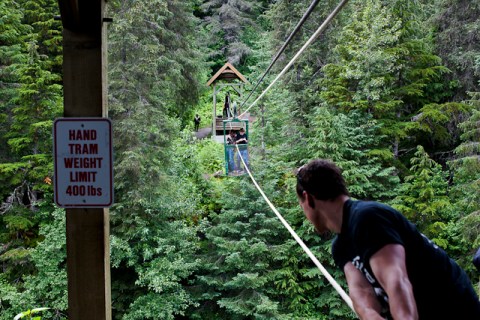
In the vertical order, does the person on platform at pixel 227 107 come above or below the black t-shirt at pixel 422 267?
A: above

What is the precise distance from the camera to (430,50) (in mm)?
15477

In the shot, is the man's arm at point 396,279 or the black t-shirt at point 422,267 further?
the black t-shirt at point 422,267

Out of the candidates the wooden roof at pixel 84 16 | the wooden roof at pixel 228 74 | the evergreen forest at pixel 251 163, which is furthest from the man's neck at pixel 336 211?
the wooden roof at pixel 228 74

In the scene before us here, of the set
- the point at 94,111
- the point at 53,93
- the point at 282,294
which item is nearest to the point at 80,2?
the point at 94,111

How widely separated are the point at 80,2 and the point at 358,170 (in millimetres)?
11845

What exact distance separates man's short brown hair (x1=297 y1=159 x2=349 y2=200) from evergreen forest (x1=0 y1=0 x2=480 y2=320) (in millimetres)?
10578

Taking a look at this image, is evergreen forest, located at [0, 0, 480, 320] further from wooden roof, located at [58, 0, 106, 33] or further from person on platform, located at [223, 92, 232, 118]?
wooden roof, located at [58, 0, 106, 33]

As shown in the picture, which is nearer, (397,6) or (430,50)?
(397,6)

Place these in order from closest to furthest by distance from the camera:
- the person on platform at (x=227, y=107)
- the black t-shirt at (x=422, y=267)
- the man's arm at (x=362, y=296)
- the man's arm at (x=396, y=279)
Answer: the man's arm at (x=396, y=279)
the black t-shirt at (x=422, y=267)
the man's arm at (x=362, y=296)
the person on platform at (x=227, y=107)

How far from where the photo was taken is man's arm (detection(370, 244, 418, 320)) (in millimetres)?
1064

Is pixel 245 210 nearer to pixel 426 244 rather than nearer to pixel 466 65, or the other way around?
pixel 466 65

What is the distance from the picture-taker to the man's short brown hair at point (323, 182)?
4.33 feet

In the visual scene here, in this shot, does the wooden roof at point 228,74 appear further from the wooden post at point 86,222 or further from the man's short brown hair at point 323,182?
the man's short brown hair at point 323,182

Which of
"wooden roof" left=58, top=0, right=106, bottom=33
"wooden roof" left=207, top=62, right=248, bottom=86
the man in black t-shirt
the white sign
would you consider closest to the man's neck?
the man in black t-shirt
